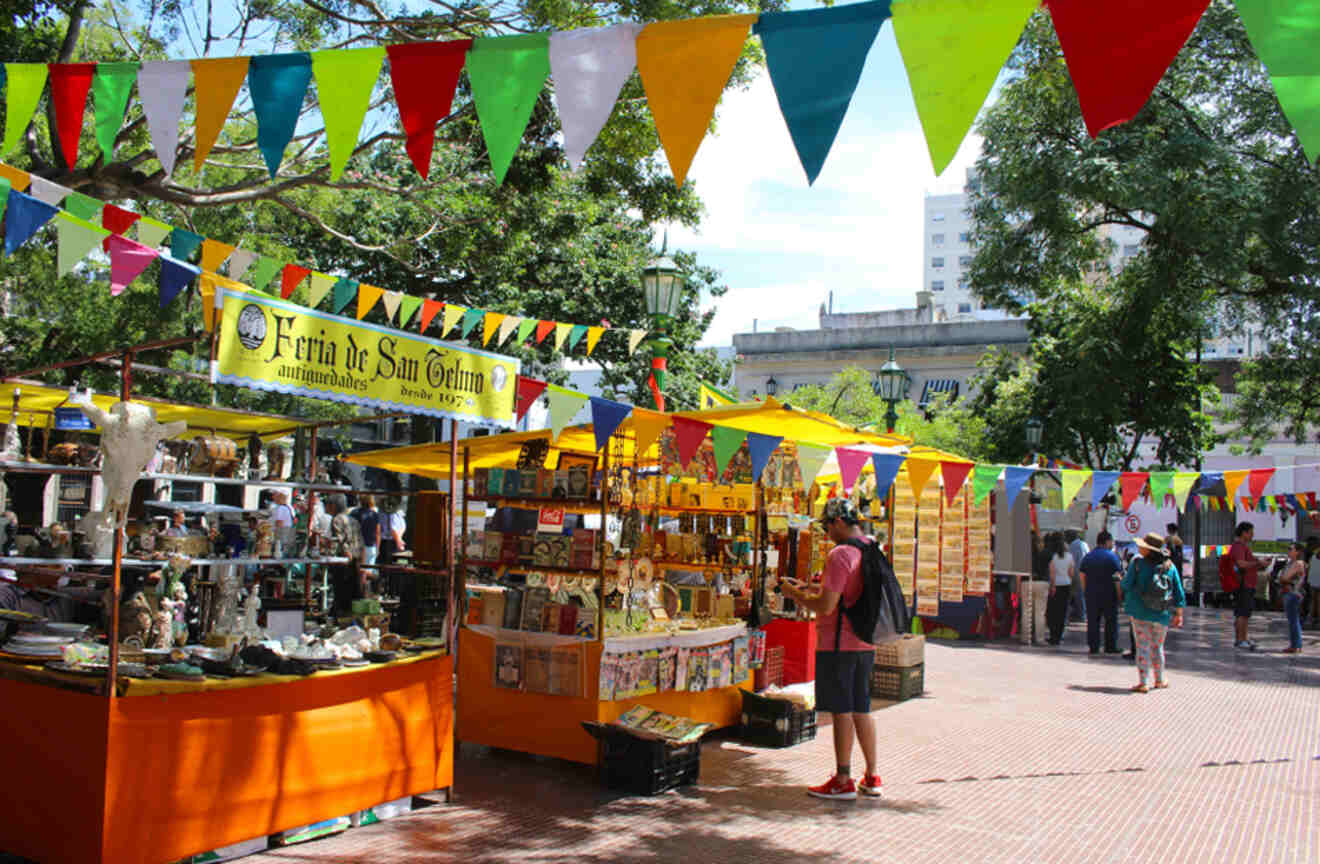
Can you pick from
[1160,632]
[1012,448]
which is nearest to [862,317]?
[1012,448]

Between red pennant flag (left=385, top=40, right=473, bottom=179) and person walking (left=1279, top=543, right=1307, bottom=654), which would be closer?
red pennant flag (left=385, top=40, right=473, bottom=179)

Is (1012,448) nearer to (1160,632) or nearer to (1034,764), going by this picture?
(1160,632)

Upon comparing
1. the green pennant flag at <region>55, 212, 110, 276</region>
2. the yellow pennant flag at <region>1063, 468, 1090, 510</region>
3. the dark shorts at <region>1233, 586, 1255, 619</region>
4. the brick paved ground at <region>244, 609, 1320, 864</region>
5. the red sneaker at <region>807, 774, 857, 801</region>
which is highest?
the green pennant flag at <region>55, 212, 110, 276</region>

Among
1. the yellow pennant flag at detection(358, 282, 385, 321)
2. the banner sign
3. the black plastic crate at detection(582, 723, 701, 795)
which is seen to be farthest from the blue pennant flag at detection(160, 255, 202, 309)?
the yellow pennant flag at detection(358, 282, 385, 321)

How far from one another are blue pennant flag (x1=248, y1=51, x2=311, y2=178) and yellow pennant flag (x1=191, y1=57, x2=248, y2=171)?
7 centimetres

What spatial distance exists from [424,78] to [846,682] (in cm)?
441

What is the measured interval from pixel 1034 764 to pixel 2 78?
8434 millimetres

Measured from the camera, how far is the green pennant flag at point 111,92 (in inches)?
199

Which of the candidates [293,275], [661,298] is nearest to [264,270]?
[293,275]

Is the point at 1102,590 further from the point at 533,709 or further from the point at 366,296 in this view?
the point at 366,296

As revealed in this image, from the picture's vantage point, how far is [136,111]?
11.6 metres

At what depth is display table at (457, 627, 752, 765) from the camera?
22.9ft

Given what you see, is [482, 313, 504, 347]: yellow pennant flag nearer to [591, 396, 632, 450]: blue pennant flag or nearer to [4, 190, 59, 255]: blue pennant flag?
[591, 396, 632, 450]: blue pennant flag

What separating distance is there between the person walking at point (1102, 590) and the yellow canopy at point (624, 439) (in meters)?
6.24
